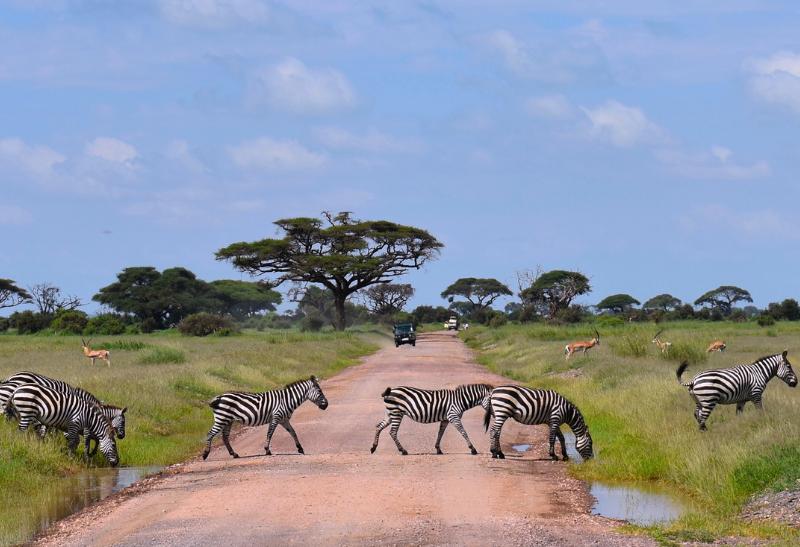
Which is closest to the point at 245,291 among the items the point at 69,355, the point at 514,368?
the point at 69,355

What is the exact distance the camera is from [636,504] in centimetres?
1395

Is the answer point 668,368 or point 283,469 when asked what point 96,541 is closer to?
point 283,469

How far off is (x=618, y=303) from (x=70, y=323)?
66421 millimetres

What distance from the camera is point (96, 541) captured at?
1138 cm

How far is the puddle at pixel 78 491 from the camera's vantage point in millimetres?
13489

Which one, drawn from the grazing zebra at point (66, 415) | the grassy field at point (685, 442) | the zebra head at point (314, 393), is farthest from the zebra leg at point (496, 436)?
the grazing zebra at point (66, 415)

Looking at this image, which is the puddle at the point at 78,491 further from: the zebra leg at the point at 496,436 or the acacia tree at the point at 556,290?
the acacia tree at the point at 556,290

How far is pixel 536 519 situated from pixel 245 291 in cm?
11184

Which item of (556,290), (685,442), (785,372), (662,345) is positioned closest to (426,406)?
(685,442)

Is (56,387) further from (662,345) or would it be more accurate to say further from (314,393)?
(662,345)

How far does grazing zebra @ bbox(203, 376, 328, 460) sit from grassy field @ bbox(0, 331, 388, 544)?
94 cm

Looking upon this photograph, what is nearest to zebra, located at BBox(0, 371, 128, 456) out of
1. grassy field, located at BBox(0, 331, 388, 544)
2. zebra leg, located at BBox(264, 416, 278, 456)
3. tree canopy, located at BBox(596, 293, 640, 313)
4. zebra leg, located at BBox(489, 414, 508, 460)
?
grassy field, located at BBox(0, 331, 388, 544)

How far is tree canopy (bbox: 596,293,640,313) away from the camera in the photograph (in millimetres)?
124562

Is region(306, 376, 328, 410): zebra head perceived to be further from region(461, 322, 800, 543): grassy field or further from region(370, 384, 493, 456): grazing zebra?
region(461, 322, 800, 543): grassy field
